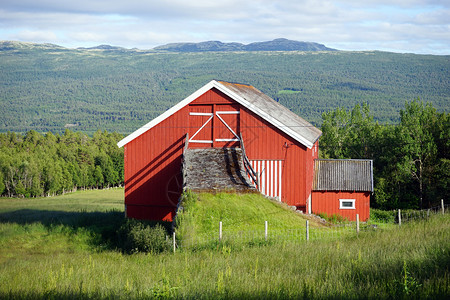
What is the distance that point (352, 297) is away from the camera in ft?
28.9

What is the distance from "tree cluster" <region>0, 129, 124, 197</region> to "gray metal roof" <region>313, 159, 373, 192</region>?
7639cm

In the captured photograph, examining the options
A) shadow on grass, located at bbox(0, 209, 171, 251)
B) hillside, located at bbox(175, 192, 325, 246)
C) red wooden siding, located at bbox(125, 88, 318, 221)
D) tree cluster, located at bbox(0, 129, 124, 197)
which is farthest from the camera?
tree cluster, located at bbox(0, 129, 124, 197)

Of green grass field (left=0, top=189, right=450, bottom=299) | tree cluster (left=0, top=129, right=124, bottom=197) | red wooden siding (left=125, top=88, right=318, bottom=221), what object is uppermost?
red wooden siding (left=125, top=88, right=318, bottom=221)

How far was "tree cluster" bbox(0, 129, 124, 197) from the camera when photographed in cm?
9944

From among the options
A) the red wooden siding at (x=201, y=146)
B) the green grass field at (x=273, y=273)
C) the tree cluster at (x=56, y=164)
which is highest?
the red wooden siding at (x=201, y=146)

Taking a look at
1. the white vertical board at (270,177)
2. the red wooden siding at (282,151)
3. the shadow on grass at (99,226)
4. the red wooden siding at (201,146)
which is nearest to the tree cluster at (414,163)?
the red wooden siding at (282,151)

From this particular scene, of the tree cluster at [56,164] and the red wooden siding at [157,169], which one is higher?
the red wooden siding at [157,169]

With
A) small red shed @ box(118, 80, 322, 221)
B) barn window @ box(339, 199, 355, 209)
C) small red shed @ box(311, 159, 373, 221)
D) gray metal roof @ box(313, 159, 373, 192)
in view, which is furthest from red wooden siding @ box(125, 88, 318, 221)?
barn window @ box(339, 199, 355, 209)

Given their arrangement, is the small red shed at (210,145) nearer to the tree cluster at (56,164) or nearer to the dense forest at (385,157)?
the dense forest at (385,157)

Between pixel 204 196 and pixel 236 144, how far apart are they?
6.62m

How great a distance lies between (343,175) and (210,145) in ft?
31.1

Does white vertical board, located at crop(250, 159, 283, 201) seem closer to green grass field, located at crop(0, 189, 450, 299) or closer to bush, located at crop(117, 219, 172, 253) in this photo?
bush, located at crop(117, 219, 172, 253)

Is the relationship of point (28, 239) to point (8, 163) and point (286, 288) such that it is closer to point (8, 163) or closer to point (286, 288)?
point (286, 288)

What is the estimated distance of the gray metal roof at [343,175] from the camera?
32.1 metres
